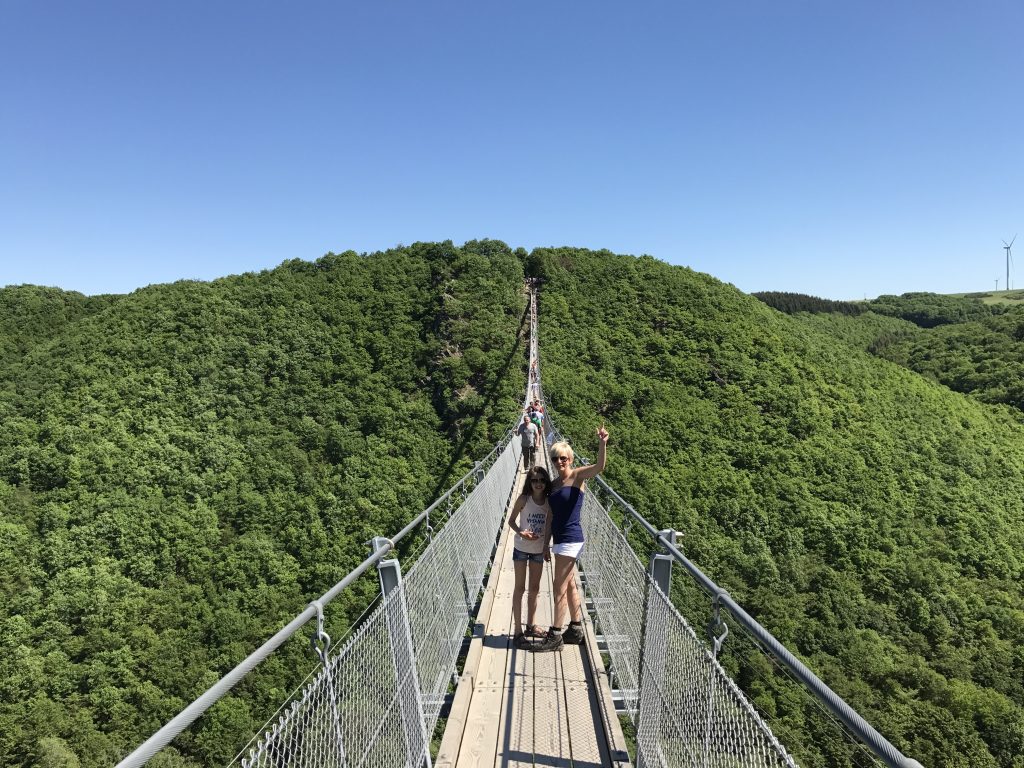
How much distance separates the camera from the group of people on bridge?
11.0 feet

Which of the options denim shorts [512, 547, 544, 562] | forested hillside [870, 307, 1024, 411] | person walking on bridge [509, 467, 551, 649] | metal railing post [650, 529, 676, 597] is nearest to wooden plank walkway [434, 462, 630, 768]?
person walking on bridge [509, 467, 551, 649]

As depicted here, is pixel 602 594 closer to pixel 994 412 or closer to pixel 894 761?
pixel 894 761

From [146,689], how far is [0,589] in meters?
8.06

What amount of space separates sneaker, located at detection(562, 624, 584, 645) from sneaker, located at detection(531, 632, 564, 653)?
0.48 ft

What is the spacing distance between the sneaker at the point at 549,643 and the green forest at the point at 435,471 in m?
15.4

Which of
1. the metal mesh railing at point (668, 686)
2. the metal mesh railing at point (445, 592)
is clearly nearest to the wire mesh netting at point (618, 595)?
the metal mesh railing at point (668, 686)

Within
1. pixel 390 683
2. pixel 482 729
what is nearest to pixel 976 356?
pixel 482 729

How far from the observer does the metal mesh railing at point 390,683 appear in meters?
1.70

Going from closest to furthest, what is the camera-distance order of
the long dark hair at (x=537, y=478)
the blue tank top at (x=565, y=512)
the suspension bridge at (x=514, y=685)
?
the suspension bridge at (x=514, y=685), the blue tank top at (x=565, y=512), the long dark hair at (x=537, y=478)

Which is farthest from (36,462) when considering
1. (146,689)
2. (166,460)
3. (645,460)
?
(645,460)

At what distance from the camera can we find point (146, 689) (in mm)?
16844

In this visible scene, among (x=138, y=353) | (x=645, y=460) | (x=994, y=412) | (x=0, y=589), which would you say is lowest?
(x=0, y=589)

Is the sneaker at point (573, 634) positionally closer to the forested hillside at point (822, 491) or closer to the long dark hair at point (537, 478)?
the long dark hair at point (537, 478)

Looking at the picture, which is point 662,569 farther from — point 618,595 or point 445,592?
point 445,592
